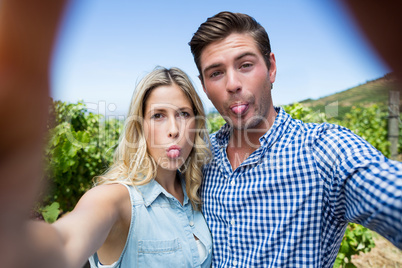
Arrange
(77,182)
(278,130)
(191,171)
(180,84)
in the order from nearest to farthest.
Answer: (278,130) < (180,84) < (191,171) < (77,182)

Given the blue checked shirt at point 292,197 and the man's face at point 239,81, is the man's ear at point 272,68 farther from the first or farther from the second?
the blue checked shirt at point 292,197

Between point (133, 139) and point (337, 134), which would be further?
point (133, 139)

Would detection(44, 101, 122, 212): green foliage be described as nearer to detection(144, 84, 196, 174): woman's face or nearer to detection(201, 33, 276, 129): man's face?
detection(144, 84, 196, 174): woman's face

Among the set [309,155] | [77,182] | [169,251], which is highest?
[309,155]

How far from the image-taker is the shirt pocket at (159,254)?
1427 millimetres

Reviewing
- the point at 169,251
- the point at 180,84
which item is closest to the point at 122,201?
the point at 169,251

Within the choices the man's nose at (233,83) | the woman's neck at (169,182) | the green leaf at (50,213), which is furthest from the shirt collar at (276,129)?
the green leaf at (50,213)

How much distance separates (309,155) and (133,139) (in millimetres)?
1064

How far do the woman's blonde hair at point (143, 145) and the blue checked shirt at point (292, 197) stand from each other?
210 mm

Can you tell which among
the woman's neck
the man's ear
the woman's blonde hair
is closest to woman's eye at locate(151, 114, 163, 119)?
the woman's blonde hair

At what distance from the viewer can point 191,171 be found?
74.0 inches

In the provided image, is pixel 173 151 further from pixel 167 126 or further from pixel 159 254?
pixel 159 254

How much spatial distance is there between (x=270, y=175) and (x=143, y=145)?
30.9 inches

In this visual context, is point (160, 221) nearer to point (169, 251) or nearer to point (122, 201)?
point (169, 251)
